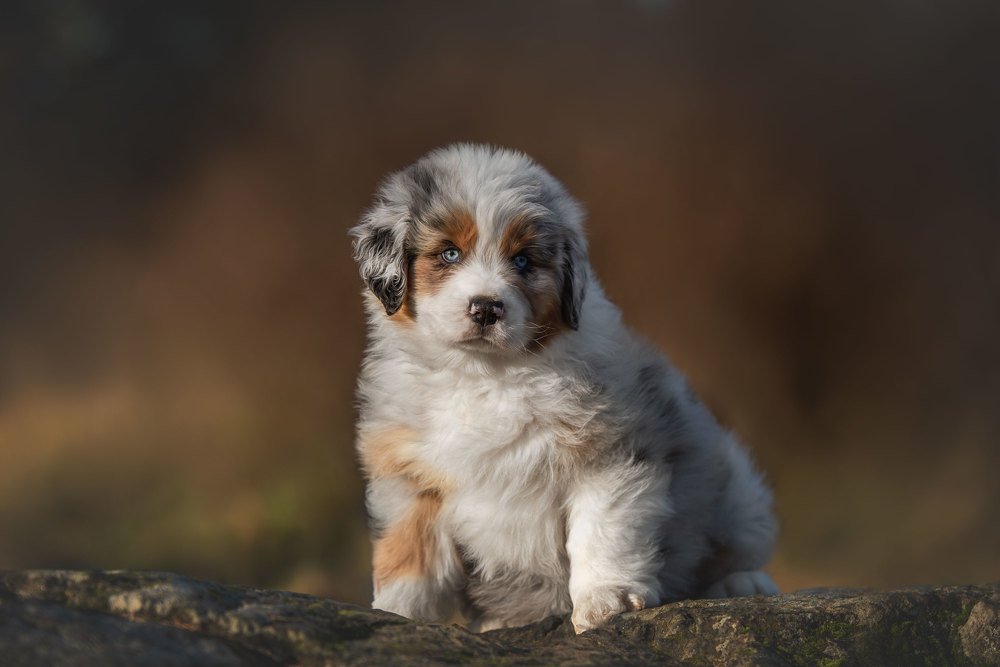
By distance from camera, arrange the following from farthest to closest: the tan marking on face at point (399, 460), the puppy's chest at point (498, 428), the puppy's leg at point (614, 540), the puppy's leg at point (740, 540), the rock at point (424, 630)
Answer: the puppy's leg at point (740, 540)
the tan marking on face at point (399, 460)
the puppy's chest at point (498, 428)
the puppy's leg at point (614, 540)
the rock at point (424, 630)

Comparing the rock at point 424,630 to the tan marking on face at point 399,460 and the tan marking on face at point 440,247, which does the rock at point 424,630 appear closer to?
the tan marking on face at point 399,460

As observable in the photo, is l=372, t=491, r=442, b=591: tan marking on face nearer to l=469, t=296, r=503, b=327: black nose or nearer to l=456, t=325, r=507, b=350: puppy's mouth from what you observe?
l=456, t=325, r=507, b=350: puppy's mouth

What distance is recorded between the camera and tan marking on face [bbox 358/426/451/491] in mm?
4055

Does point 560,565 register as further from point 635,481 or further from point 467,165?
point 467,165

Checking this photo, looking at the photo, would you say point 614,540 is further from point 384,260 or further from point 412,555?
point 384,260

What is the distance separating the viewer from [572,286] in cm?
400

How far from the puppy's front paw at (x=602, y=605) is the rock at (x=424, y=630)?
9 cm

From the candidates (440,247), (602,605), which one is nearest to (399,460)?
(440,247)

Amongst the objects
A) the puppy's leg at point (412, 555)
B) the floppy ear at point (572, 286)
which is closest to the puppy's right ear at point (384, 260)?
the floppy ear at point (572, 286)

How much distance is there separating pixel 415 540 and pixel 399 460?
31 cm

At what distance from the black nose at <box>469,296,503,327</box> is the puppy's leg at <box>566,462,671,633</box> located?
659mm

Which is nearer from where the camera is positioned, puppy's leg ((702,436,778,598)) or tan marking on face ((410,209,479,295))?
tan marking on face ((410,209,479,295))

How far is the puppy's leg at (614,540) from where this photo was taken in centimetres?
380

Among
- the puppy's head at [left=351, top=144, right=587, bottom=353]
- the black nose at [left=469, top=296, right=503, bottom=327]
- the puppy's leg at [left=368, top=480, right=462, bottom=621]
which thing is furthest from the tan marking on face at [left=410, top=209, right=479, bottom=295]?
the puppy's leg at [left=368, top=480, right=462, bottom=621]
